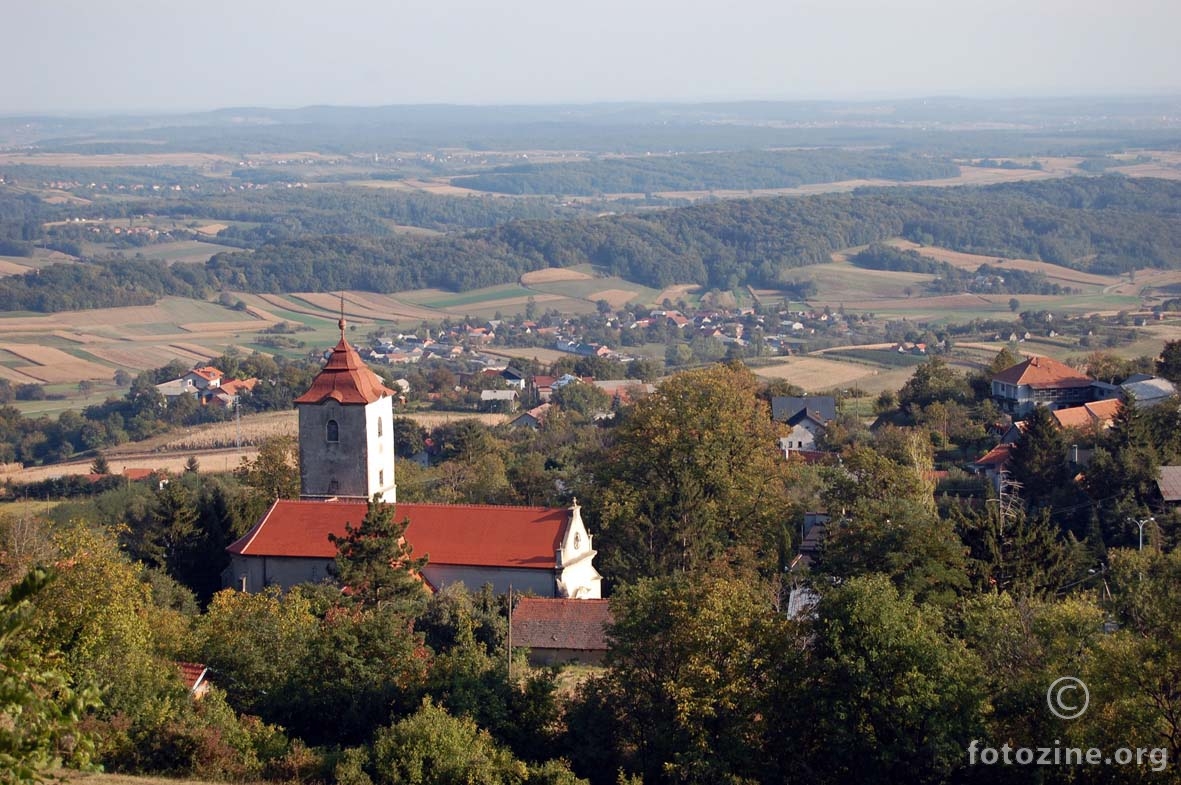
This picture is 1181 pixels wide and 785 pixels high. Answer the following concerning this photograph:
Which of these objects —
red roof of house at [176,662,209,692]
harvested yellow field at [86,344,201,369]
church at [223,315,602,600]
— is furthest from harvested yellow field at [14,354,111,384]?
red roof of house at [176,662,209,692]

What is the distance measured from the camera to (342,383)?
37.1 metres

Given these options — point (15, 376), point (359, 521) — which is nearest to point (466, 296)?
point (15, 376)

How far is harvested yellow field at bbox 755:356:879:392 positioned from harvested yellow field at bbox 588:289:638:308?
50.9 meters

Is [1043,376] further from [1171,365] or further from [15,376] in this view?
[15,376]

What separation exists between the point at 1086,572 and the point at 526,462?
64.1 feet

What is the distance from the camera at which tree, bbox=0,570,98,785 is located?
11.4m

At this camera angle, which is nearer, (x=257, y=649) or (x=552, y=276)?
(x=257, y=649)

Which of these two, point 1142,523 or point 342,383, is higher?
point 342,383

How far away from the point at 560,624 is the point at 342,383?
921cm

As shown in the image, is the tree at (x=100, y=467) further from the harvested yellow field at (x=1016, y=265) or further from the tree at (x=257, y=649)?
the harvested yellow field at (x=1016, y=265)

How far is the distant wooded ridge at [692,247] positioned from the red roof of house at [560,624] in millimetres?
123637

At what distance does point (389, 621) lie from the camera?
1037 inches

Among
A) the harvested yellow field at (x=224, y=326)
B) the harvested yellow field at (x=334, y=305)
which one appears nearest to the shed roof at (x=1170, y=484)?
the harvested yellow field at (x=224, y=326)

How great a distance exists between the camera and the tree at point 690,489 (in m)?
36.5
